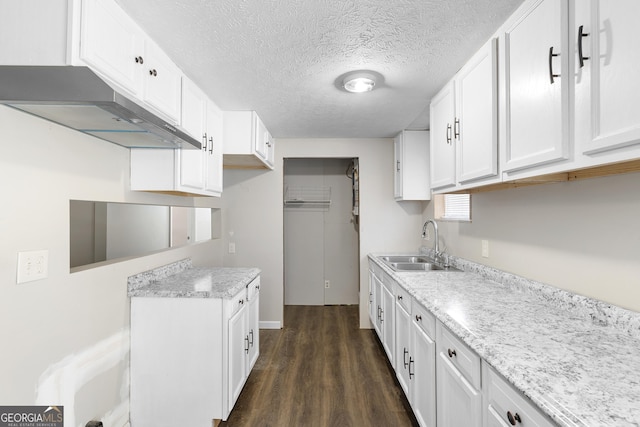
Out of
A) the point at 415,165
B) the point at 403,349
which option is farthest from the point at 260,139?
the point at 403,349

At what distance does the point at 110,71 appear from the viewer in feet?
4.14

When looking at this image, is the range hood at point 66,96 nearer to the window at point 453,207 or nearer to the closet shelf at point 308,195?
→ the window at point 453,207

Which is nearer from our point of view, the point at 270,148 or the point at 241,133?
the point at 241,133

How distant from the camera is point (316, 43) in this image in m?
1.61

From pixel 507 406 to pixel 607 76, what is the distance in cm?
104

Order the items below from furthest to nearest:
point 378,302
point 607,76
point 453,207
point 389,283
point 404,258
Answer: point 404,258, point 378,302, point 453,207, point 389,283, point 607,76

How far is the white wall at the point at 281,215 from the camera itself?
143 inches

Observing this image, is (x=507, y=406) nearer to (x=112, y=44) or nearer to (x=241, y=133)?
(x=112, y=44)

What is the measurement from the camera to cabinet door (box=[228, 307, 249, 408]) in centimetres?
191

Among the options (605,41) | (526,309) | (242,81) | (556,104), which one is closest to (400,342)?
(526,309)

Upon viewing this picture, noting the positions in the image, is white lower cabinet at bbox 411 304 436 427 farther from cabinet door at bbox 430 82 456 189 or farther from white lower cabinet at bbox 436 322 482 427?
cabinet door at bbox 430 82 456 189

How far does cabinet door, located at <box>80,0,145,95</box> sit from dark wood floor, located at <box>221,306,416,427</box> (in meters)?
2.10

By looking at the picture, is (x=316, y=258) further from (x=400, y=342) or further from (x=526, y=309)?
(x=526, y=309)

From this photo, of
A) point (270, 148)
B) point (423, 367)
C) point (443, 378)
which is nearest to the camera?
point (443, 378)
